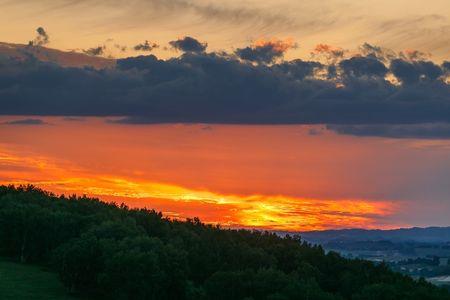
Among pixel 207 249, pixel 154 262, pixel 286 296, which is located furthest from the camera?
pixel 207 249

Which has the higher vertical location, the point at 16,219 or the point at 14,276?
the point at 16,219

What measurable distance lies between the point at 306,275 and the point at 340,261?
1659 cm

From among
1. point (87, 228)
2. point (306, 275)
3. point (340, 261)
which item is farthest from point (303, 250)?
point (87, 228)

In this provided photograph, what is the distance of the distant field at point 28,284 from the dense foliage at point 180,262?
11.2 ft

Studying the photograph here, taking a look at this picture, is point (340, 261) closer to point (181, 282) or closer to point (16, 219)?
point (181, 282)

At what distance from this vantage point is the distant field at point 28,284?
468ft

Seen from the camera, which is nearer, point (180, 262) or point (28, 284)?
point (28, 284)

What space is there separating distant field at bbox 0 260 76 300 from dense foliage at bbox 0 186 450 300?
3428 mm

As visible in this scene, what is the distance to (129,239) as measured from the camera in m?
157

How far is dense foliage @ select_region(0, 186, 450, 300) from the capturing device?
144250 mm

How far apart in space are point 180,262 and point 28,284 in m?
30.2

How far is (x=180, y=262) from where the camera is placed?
155125mm

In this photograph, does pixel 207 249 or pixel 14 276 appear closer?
pixel 14 276

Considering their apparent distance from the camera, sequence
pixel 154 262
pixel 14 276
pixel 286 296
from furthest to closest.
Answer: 1. pixel 14 276
2. pixel 154 262
3. pixel 286 296
